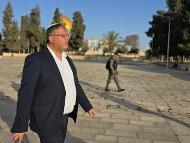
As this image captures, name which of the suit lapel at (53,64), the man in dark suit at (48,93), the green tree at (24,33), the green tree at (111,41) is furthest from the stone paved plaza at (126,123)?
the green tree at (111,41)

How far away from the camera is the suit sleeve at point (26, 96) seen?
13.5 ft

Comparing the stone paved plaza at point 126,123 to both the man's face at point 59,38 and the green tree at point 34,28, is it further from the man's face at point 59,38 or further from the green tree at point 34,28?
the green tree at point 34,28

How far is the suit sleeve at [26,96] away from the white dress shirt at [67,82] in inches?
12.4

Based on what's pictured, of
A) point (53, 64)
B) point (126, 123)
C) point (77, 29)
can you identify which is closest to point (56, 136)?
point (53, 64)

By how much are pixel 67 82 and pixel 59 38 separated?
46 centimetres

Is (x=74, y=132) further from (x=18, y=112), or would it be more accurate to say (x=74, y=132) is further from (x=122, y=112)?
(x=18, y=112)

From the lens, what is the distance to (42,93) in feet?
14.0

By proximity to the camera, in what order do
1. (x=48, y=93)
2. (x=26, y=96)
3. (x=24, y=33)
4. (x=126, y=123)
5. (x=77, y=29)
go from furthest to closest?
1. (x=77, y=29)
2. (x=24, y=33)
3. (x=126, y=123)
4. (x=48, y=93)
5. (x=26, y=96)

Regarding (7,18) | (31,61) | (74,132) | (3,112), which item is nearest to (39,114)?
(31,61)

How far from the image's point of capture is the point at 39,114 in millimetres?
4273

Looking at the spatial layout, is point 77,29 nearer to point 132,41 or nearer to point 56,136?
point 132,41

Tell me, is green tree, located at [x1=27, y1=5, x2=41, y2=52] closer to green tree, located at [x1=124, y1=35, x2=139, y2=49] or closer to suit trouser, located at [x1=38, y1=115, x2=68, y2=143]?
green tree, located at [x1=124, y1=35, x2=139, y2=49]

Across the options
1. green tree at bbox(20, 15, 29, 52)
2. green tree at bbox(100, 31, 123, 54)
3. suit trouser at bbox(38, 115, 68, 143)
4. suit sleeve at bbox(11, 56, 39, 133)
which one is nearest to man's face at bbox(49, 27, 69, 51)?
suit sleeve at bbox(11, 56, 39, 133)

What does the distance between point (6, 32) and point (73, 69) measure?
305ft
